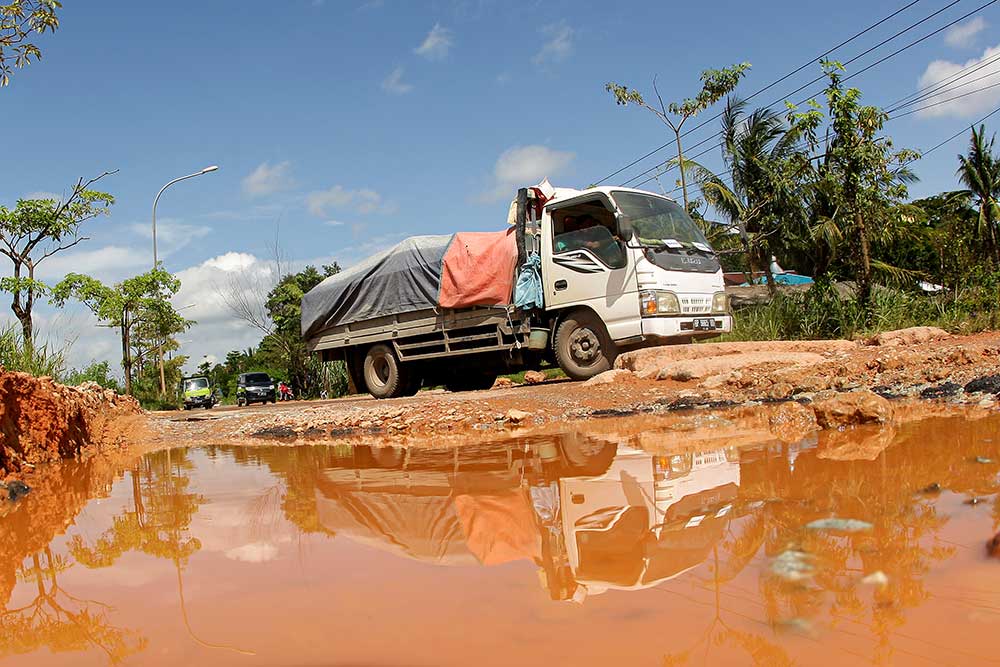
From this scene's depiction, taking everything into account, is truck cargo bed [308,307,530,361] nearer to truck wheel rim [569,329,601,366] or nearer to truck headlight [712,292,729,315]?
truck wheel rim [569,329,601,366]

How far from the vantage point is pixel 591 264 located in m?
8.93

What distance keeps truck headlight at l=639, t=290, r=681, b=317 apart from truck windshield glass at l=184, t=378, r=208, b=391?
24.0m

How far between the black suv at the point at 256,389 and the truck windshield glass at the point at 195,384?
188 centimetres

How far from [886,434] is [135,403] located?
28.5 feet

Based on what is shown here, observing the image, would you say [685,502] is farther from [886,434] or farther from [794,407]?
[794,407]

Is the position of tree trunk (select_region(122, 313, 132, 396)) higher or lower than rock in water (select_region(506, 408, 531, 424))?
higher

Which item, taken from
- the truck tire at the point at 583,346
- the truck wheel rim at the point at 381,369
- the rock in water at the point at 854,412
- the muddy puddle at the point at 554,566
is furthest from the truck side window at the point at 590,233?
the muddy puddle at the point at 554,566

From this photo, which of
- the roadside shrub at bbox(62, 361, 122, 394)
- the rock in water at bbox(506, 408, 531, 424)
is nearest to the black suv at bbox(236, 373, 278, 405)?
the roadside shrub at bbox(62, 361, 122, 394)

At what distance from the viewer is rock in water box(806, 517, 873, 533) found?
188 cm

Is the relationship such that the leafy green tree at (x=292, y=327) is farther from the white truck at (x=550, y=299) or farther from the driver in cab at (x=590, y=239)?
the driver in cab at (x=590, y=239)

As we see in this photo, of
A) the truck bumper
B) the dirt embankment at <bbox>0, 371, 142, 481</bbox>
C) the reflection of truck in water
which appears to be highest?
the truck bumper

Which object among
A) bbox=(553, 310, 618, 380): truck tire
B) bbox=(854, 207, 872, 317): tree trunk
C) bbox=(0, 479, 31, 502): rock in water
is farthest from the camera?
bbox=(854, 207, 872, 317): tree trunk

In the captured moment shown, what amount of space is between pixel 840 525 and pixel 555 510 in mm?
1026

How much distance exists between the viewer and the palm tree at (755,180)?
21.0 m
